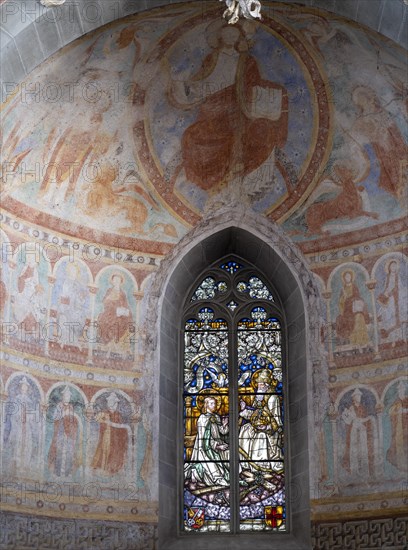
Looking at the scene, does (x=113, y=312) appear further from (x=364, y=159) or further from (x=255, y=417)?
(x=364, y=159)

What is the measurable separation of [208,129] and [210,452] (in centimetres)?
440

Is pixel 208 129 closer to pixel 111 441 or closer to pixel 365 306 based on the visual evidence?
pixel 365 306

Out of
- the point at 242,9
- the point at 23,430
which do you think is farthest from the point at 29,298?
the point at 242,9

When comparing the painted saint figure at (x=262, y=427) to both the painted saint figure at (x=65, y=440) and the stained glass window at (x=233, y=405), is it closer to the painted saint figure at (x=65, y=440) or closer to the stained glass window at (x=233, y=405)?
the stained glass window at (x=233, y=405)

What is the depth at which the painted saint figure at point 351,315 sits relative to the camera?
15.0m

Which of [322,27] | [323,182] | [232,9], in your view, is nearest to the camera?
[232,9]

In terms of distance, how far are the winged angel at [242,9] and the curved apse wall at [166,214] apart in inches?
47.0

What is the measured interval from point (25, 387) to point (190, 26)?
5.08 metres

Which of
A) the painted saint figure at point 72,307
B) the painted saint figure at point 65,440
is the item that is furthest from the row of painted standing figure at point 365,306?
the painted saint figure at point 65,440

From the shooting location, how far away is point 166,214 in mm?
15828

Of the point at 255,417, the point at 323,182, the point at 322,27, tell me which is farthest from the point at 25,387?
the point at 322,27

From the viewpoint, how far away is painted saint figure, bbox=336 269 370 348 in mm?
15016

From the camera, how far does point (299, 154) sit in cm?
1567

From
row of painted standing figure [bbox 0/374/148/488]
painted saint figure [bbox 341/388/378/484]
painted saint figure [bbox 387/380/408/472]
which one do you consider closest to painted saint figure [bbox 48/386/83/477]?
row of painted standing figure [bbox 0/374/148/488]
